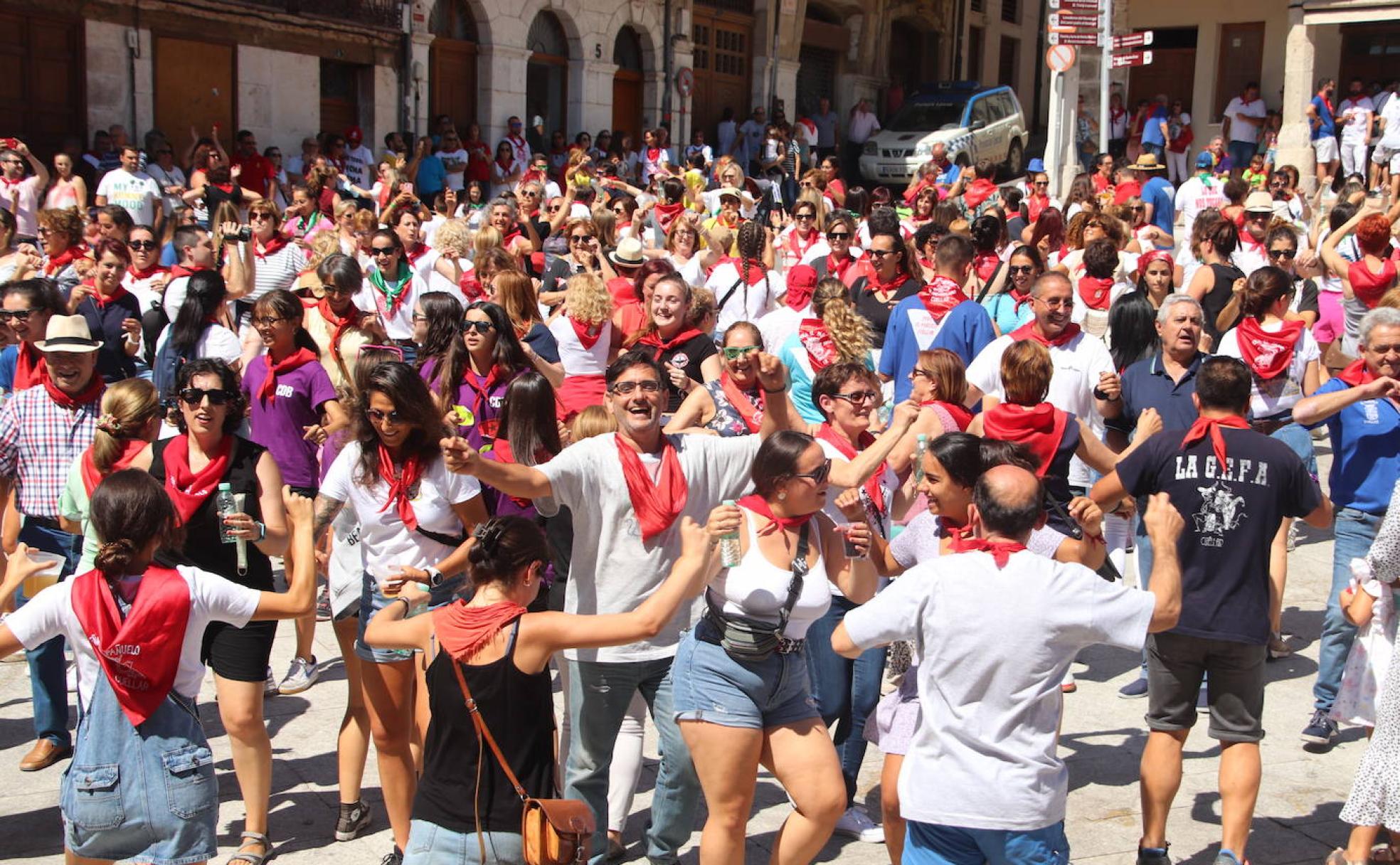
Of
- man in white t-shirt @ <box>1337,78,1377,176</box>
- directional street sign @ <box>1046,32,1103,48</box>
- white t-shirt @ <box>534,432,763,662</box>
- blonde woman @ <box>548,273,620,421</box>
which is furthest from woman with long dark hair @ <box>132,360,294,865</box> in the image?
man in white t-shirt @ <box>1337,78,1377,176</box>

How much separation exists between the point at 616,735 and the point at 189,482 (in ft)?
5.75

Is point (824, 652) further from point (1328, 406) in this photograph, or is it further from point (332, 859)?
point (1328, 406)

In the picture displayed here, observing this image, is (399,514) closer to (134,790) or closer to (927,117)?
(134,790)

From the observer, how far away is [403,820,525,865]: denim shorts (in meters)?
3.76

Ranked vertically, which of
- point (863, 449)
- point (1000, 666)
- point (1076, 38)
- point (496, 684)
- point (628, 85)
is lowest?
point (496, 684)

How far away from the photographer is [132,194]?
14.7 m

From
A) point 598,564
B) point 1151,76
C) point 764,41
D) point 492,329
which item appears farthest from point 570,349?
point 1151,76

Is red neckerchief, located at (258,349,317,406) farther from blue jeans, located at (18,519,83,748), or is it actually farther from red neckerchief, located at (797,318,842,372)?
red neckerchief, located at (797,318,842,372)

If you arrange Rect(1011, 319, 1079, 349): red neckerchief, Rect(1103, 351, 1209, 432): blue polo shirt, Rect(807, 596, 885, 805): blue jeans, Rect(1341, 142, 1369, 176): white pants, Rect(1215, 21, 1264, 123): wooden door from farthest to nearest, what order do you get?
1. Rect(1215, 21, 1264, 123): wooden door
2. Rect(1341, 142, 1369, 176): white pants
3. Rect(1011, 319, 1079, 349): red neckerchief
4. Rect(1103, 351, 1209, 432): blue polo shirt
5. Rect(807, 596, 885, 805): blue jeans

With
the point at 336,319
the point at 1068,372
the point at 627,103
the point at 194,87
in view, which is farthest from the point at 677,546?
the point at 627,103

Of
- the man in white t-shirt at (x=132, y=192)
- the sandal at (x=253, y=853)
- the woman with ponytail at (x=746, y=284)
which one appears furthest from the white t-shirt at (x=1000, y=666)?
the man in white t-shirt at (x=132, y=192)

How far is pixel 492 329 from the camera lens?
20.3 feet

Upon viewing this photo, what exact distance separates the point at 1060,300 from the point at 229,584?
4055 mm

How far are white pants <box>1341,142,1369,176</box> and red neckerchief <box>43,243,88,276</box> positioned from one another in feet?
71.1
